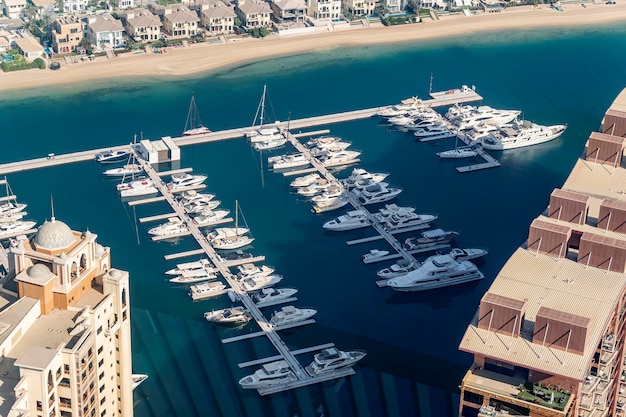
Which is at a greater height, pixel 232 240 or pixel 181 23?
pixel 181 23

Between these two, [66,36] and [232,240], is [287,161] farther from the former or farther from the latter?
[66,36]

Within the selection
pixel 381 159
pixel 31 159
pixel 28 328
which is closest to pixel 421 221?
pixel 381 159

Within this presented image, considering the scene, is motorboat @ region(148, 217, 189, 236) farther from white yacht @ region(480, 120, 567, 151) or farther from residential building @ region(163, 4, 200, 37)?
residential building @ region(163, 4, 200, 37)

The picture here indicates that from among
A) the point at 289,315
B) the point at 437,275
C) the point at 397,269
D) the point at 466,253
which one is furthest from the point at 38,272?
the point at 466,253

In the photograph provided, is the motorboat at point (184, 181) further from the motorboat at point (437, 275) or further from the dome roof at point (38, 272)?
the dome roof at point (38, 272)

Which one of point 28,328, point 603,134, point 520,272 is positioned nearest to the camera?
point 28,328

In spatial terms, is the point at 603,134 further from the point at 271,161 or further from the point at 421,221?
the point at 271,161
